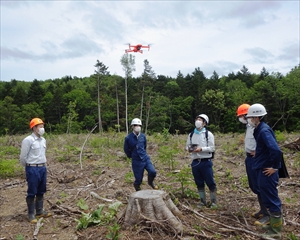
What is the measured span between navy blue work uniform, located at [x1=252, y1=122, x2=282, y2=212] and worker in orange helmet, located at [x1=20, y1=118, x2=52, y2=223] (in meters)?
3.99

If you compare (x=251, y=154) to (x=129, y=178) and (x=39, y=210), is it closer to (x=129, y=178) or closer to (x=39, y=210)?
(x=39, y=210)

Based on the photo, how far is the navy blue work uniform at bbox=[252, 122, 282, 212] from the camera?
447 cm

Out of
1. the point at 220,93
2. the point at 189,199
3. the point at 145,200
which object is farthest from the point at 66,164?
the point at 220,93

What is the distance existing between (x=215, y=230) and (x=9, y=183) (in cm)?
643

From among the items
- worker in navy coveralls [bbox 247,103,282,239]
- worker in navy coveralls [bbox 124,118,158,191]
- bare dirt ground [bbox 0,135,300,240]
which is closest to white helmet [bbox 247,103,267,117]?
worker in navy coveralls [bbox 247,103,282,239]

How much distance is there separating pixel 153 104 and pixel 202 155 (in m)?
43.8

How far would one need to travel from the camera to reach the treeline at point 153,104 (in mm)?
44438

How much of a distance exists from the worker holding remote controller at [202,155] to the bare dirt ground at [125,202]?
470 mm

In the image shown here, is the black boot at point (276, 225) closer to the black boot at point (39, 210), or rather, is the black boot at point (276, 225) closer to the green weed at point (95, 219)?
the green weed at point (95, 219)

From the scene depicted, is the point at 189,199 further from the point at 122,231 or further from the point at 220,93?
the point at 220,93

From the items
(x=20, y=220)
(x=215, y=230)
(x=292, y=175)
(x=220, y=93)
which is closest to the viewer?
(x=215, y=230)

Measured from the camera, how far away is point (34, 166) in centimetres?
576

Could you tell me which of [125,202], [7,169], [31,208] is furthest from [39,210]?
[7,169]

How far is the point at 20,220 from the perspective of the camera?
5.87 m
